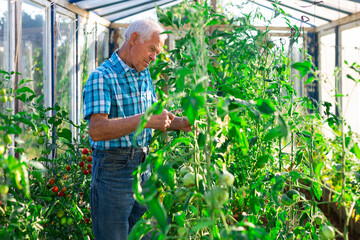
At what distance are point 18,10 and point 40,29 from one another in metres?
0.58

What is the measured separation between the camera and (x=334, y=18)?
5.25 meters

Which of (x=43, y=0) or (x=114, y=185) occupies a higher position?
(x=43, y=0)

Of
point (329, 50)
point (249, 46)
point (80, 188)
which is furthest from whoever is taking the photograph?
point (329, 50)

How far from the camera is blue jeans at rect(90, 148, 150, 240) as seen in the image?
1.86 metres

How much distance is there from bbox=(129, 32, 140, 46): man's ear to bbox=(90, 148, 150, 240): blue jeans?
498 mm

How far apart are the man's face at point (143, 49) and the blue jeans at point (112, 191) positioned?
1.36ft

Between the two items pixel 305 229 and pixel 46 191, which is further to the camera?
pixel 46 191

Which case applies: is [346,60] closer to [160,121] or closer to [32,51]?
[32,51]

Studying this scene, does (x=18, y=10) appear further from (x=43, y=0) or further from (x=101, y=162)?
(x=101, y=162)

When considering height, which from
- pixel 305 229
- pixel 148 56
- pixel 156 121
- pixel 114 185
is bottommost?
pixel 305 229

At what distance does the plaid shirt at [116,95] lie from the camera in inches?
68.4

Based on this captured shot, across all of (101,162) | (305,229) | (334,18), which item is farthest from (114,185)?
(334,18)

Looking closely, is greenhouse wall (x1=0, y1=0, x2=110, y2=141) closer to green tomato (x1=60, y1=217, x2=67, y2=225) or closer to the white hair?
green tomato (x1=60, y1=217, x2=67, y2=225)

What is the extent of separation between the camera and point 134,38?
6.28 ft
